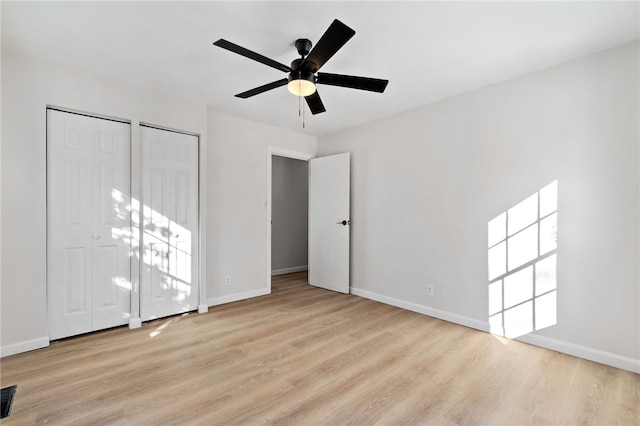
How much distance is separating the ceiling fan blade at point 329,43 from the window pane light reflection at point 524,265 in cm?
222

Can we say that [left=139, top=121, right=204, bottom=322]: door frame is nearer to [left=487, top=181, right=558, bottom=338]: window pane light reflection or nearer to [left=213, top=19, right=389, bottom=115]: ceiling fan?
[left=213, top=19, right=389, bottom=115]: ceiling fan

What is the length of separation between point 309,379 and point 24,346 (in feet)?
7.84

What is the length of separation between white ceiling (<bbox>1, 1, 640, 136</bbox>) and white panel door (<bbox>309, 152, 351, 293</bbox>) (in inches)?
66.2

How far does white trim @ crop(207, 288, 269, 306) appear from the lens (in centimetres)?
379

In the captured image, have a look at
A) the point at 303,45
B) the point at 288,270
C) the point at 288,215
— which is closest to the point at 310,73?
the point at 303,45

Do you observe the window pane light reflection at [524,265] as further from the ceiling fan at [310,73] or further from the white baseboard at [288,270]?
the white baseboard at [288,270]

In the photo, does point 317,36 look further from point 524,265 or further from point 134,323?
point 134,323

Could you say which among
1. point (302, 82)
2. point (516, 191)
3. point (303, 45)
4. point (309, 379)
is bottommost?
point (309, 379)

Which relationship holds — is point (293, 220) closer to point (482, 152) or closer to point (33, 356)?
point (482, 152)

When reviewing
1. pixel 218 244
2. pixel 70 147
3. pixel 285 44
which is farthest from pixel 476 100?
pixel 70 147

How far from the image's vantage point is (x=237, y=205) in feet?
13.2

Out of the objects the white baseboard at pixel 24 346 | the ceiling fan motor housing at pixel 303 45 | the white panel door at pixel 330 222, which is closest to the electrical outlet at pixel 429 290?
the white panel door at pixel 330 222

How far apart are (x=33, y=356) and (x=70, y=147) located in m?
1.78

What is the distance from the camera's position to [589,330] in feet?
8.00
